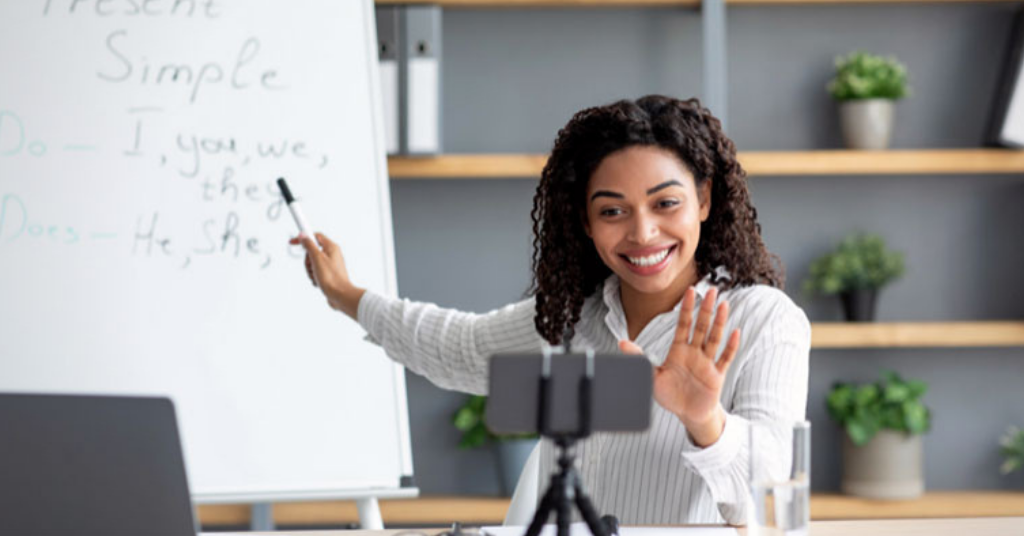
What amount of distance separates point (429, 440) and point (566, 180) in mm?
1342

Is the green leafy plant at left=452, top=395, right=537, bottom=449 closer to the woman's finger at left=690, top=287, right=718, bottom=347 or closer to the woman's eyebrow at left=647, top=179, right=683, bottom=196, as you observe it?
the woman's eyebrow at left=647, top=179, right=683, bottom=196

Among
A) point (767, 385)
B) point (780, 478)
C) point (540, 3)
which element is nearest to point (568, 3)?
point (540, 3)

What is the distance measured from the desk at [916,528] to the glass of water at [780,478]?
0.16m

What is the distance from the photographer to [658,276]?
132 centimetres

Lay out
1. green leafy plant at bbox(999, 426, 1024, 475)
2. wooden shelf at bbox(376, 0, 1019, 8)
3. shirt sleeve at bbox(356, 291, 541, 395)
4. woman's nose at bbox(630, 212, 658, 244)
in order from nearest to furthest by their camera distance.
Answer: woman's nose at bbox(630, 212, 658, 244) → shirt sleeve at bbox(356, 291, 541, 395) → wooden shelf at bbox(376, 0, 1019, 8) → green leafy plant at bbox(999, 426, 1024, 475)

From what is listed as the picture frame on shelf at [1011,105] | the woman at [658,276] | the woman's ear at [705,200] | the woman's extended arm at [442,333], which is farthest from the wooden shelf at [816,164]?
the woman's ear at [705,200]

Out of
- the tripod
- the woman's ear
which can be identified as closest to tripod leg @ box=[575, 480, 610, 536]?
the tripod

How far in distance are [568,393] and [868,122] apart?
6.16 feet

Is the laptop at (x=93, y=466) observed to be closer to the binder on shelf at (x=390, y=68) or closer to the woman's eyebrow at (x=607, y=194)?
the woman's eyebrow at (x=607, y=194)

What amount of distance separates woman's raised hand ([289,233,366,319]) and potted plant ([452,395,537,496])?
75 centimetres

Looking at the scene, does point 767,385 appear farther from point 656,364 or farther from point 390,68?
point 390,68

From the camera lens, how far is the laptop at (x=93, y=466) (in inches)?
30.7

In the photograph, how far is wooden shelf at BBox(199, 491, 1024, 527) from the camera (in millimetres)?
2385

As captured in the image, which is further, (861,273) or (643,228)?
(861,273)
